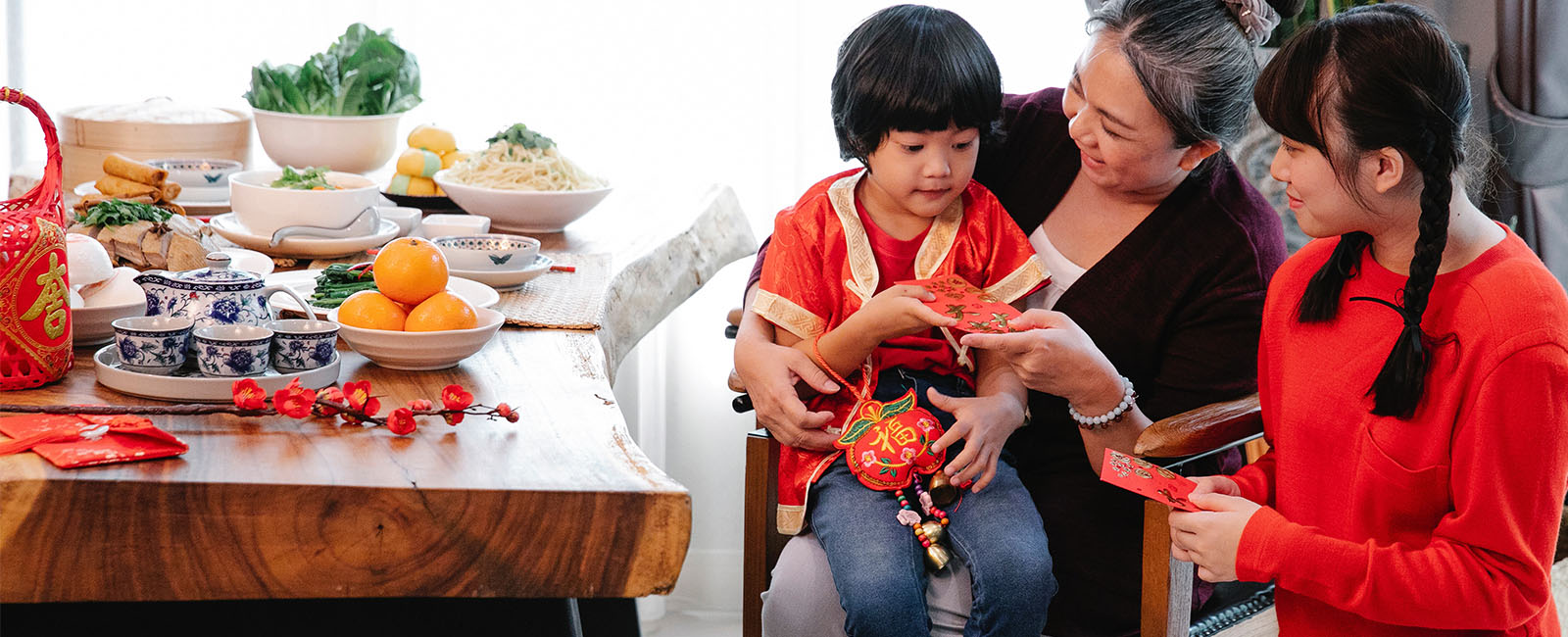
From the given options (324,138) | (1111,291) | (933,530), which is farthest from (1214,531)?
(324,138)

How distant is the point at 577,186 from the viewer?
2164 millimetres

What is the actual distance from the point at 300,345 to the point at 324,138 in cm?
126

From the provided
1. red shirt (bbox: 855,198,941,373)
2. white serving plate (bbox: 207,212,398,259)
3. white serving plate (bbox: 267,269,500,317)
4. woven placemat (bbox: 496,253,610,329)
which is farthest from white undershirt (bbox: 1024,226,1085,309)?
white serving plate (bbox: 207,212,398,259)

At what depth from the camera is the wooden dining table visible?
925 mm

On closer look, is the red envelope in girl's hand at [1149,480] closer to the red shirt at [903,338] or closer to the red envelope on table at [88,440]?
the red shirt at [903,338]

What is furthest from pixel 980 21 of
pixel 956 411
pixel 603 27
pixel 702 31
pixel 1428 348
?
pixel 1428 348

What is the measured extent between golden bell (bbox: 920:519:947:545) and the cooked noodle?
949mm

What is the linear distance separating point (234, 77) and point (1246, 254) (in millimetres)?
2391

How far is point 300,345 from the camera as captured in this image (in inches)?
48.7

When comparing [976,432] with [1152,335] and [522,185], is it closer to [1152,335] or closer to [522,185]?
[1152,335]

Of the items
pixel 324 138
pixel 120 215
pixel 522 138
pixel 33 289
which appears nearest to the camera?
pixel 33 289

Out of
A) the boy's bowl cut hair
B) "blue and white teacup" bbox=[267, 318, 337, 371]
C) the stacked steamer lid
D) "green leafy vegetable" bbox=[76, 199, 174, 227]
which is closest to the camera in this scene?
the stacked steamer lid

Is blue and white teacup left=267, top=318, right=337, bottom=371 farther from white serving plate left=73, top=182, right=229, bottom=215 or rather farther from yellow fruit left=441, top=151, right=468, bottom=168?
yellow fruit left=441, top=151, right=468, bottom=168

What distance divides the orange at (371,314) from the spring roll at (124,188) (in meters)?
0.84
